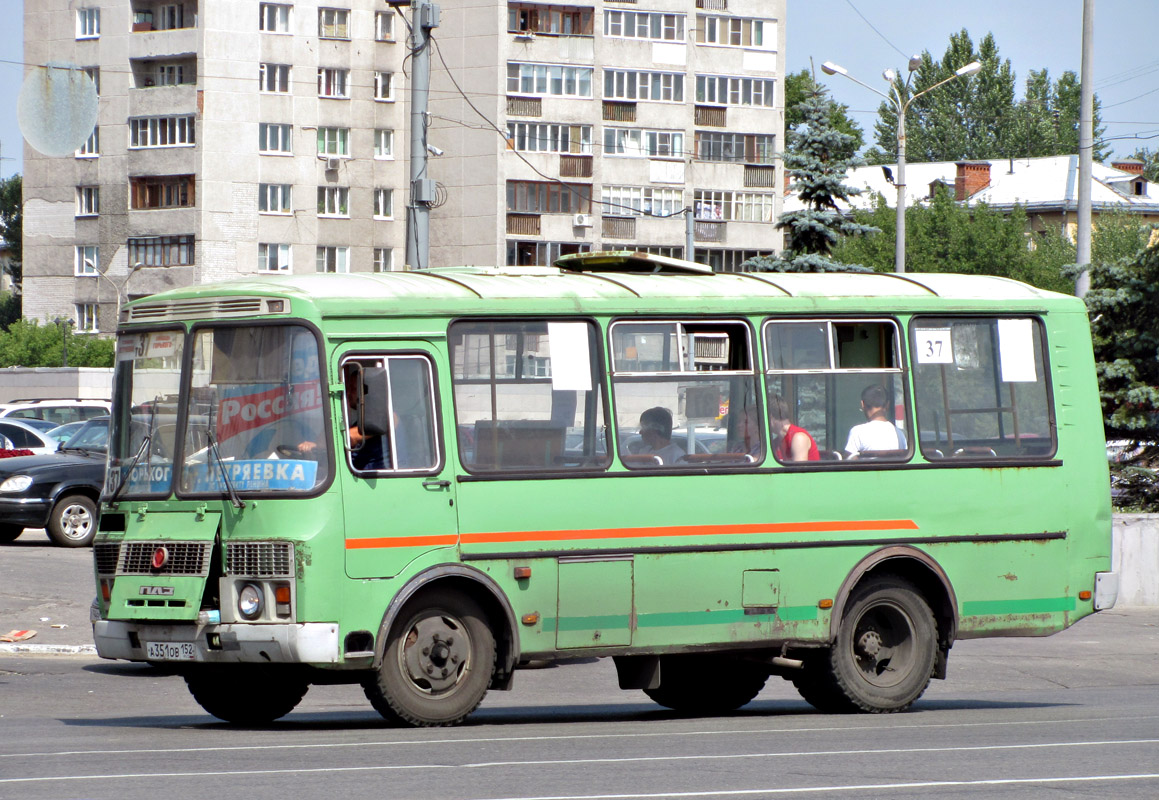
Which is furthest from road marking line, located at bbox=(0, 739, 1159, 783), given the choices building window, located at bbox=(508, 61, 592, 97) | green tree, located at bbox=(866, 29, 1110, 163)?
green tree, located at bbox=(866, 29, 1110, 163)

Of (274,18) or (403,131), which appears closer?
(274,18)

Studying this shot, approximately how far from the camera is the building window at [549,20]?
2899 inches

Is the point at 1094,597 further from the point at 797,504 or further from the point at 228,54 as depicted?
the point at 228,54

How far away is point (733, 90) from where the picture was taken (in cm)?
7706

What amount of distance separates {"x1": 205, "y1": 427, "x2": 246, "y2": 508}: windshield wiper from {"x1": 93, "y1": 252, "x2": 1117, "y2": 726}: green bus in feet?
0.06


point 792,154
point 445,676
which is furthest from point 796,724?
point 792,154

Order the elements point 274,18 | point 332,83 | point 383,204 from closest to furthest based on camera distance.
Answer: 1. point 274,18
2. point 332,83
3. point 383,204

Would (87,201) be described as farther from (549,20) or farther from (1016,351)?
(1016,351)

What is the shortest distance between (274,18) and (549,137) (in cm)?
1250

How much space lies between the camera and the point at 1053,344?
1248 cm

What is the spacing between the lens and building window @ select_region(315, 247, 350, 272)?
7650cm

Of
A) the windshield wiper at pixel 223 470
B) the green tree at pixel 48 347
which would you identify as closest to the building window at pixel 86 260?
the green tree at pixel 48 347

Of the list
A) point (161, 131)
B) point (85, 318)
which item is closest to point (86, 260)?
point (85, 318)

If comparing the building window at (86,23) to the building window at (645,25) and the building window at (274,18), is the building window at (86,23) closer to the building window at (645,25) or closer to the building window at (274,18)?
the building window at (274,18)
